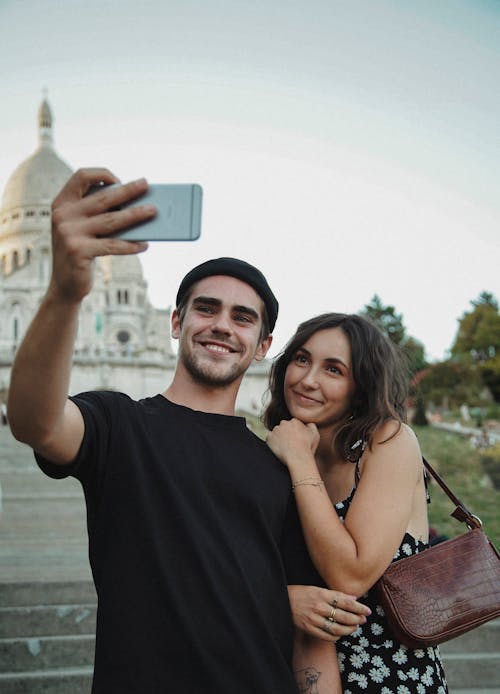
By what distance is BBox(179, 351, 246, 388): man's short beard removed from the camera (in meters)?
2.26

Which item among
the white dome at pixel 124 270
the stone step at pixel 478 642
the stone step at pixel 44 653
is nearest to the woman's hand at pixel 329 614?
the stone step at pixel 44 653

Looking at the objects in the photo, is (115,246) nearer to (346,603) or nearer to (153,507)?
(153,507)

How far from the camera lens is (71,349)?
172 cm

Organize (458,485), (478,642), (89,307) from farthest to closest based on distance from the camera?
(89,307) < (458,485) < (478,642)

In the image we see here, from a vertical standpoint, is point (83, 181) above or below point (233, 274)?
above

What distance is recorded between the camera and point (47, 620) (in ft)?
15.3

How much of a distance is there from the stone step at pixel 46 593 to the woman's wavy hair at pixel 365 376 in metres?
2.97

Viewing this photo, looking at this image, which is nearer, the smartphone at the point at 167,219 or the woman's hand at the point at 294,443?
the smartphone at the point at 167,219

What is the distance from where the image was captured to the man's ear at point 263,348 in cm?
253

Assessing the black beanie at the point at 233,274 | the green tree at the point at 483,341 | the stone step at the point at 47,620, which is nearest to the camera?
the black beanie at the point at 233,274

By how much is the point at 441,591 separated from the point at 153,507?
41.6 inches

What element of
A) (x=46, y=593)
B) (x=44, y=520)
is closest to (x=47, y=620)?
(x=46, y=593)

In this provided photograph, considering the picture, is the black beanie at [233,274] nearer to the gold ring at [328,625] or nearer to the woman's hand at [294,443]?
the woman's hand at [294,443]

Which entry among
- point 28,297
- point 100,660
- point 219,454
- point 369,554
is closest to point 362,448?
point 369,554
